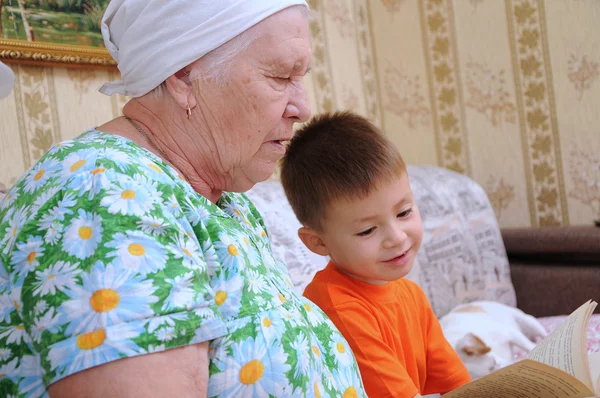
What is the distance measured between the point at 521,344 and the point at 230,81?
1.45 m

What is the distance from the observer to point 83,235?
83 centimetres

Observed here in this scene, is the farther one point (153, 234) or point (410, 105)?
point (410, 105)

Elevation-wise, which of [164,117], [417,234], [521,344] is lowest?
[521,344]

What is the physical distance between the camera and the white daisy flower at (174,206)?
0.93 meters

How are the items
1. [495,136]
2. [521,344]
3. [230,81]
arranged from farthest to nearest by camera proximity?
[495,136]
[521,344]
[230,81]

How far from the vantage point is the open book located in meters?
1.05

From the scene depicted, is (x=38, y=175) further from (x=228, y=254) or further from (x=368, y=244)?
(x=368, y=244)

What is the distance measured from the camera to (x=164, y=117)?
44.4 inches

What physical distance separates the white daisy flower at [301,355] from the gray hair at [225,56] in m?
0.42

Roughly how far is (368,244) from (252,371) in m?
0.59

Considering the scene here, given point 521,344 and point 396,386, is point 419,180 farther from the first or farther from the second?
point 396,386

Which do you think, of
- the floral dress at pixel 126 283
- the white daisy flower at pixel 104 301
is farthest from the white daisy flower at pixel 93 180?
the white daisy flower at pixel 104 301

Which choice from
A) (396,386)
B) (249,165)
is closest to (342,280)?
(396,386)

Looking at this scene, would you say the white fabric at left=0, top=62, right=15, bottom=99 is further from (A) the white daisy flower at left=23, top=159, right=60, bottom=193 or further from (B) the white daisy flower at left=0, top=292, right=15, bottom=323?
(B) the white daisy flower at left=0, top=292, right=15, bottom=323
